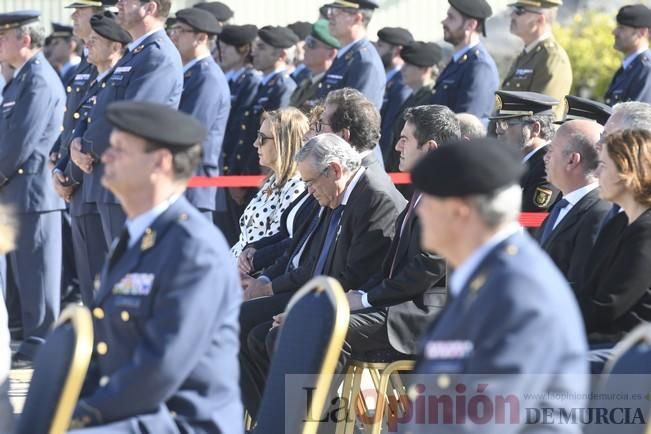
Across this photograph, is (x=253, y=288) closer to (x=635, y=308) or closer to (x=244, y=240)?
(x=244, y=240)

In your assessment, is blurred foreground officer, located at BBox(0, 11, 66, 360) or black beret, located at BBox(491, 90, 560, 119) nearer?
black beret, located at BBox(491, 90, 560, 119)

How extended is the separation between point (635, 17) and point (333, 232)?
398cm

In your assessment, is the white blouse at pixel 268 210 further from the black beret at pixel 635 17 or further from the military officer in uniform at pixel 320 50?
the military officer in uniform at pixel 320 50

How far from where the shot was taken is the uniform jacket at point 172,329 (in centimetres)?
321

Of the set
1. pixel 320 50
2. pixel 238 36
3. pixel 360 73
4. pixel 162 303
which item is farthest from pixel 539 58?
pixel 162 303

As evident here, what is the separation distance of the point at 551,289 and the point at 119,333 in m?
1.28

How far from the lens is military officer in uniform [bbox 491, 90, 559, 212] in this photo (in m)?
6.23

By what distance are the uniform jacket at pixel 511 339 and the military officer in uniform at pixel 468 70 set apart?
5607mm

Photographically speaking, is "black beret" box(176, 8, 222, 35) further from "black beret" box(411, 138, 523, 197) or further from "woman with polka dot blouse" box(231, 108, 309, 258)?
"black beret" box(411, 138, 523, 197)

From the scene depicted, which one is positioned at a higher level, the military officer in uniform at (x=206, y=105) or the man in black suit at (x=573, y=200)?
the man in black suit at (x=573, y=200)

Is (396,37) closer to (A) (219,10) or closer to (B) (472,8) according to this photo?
(A) (219,10)

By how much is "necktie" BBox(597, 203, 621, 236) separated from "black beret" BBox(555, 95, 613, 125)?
138 cm

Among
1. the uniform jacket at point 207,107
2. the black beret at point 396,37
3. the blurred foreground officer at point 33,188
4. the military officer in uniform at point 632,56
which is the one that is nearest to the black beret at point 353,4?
the uniform jacket at point 207,107

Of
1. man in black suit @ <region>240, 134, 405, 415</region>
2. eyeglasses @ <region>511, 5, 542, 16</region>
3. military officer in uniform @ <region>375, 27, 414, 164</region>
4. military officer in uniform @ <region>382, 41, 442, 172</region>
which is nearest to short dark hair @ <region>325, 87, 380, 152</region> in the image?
man in black suit @ <region>240, 134, 405, 415</region>
